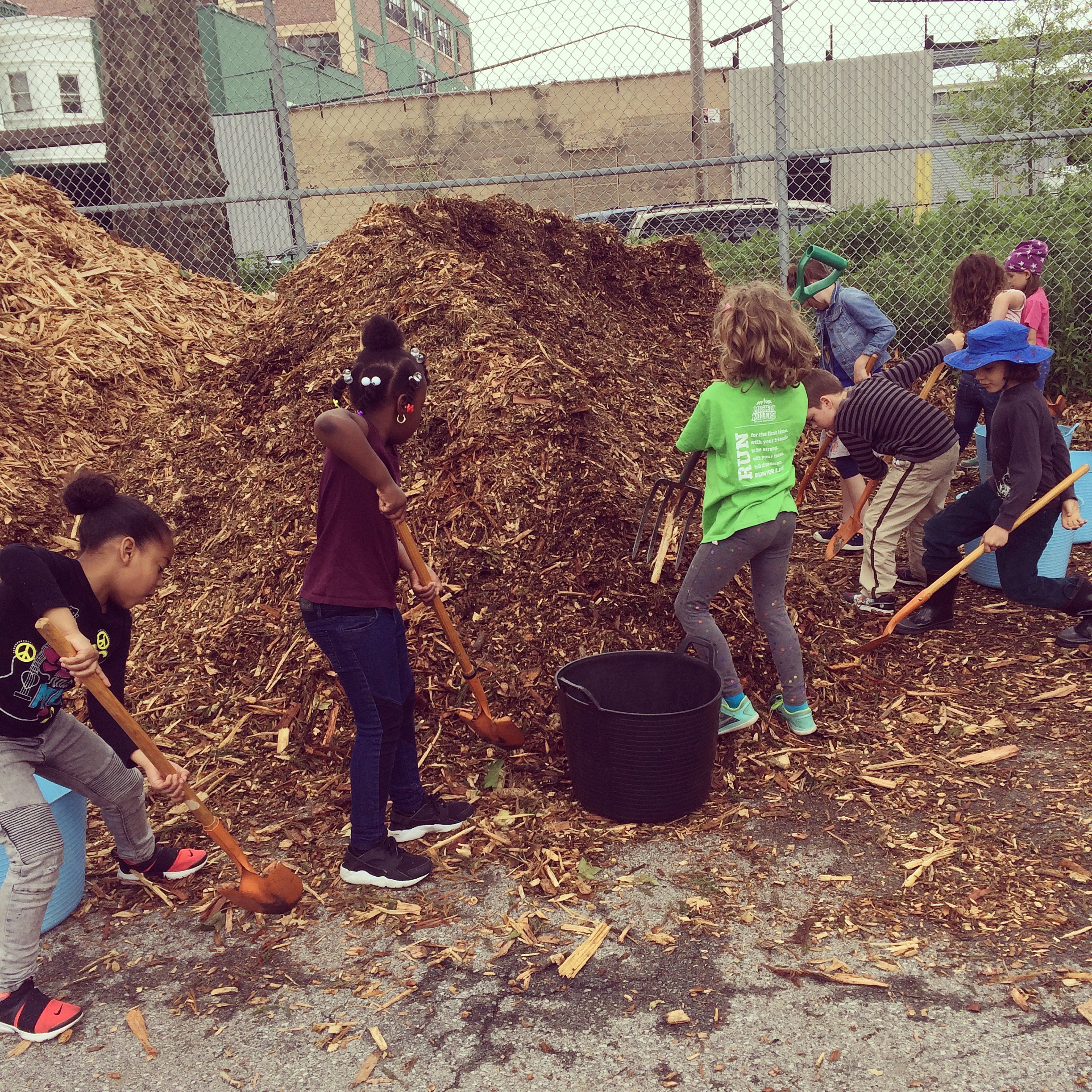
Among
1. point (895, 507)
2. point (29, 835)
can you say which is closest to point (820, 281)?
point (895, 507)

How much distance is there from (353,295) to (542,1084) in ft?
14.8

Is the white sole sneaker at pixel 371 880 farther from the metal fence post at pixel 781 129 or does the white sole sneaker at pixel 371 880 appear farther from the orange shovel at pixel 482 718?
the metal fence post at pixel 781 129

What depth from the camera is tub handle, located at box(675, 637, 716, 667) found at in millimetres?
3721

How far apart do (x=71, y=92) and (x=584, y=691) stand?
19.5 m

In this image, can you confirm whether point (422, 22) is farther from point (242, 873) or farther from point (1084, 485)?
point (242, 873)

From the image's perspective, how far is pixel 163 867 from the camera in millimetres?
3314

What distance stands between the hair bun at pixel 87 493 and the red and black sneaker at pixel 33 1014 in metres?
1.27

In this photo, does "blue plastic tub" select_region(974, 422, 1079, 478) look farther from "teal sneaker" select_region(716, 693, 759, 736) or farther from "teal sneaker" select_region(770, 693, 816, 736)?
"teal sneaker" select_region(716, 693, 759, 736)

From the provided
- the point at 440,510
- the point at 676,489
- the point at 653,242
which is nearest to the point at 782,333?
the point at 676,489

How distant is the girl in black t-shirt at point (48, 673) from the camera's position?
8.36ft

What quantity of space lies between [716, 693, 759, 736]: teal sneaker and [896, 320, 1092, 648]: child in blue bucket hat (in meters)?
1.31

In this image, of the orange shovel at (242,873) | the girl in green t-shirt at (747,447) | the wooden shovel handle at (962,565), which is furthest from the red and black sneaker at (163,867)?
the wooden shovel handle at (962,565)

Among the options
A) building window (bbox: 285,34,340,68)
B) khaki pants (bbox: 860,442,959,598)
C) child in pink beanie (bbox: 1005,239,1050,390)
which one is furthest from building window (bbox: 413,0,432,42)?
khaki pants (bbox: 860,442,959,598)

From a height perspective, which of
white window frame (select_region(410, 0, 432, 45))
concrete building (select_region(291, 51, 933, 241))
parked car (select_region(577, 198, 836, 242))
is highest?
white window frame (select_region(410, 0, 432, 45))
